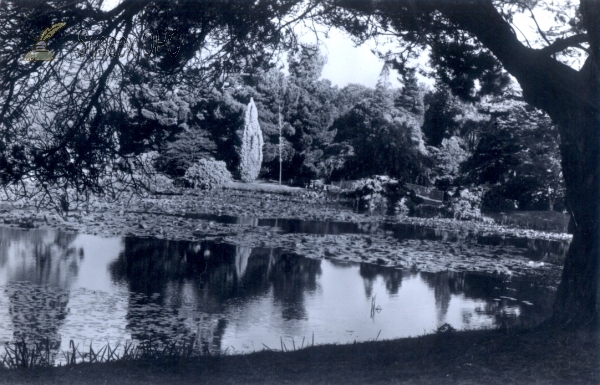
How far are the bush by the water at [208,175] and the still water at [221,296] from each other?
28.5 feet

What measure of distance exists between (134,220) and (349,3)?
501 inches

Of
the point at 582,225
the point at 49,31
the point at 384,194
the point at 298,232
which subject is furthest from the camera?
the point at 384,194

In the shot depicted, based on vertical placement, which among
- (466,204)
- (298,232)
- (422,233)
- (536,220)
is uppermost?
(466,204)

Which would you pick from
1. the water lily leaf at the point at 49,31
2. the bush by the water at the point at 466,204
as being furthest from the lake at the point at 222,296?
the bush by the water at the point at 466,204

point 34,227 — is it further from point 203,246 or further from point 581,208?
point 581,208

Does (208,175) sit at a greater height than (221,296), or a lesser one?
greater

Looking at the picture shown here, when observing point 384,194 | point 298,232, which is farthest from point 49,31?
point 384,194

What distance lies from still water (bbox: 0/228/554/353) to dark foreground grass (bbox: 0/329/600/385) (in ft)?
4.89

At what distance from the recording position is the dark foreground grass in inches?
168

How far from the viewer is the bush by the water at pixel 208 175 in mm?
23125

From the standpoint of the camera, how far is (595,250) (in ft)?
18.7

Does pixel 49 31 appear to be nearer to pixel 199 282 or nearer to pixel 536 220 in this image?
pixel 199 282

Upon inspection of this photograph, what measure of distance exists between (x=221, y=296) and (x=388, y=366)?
18.7 feet

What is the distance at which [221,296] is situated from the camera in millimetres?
10047
